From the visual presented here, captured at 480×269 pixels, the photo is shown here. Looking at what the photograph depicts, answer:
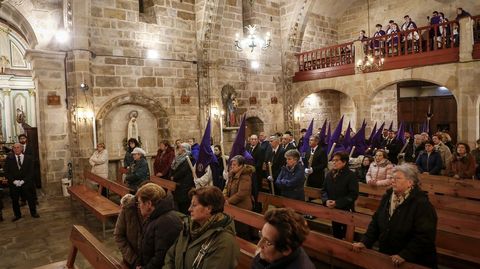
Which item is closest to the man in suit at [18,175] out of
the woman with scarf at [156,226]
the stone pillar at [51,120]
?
the stone pillar at [51,120]

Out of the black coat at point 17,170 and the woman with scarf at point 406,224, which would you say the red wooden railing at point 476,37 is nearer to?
the woman with scarf at point 406,224

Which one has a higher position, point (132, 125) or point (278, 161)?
point (132, 125)

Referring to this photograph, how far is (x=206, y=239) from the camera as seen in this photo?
2.39m

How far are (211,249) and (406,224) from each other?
155cm

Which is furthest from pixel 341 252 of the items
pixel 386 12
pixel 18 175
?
pixel 386 12

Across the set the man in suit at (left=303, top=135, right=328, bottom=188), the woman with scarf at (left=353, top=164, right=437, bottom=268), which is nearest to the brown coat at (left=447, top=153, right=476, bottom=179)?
the man in suit at (left=303, top=135, right=328, bottom=188)

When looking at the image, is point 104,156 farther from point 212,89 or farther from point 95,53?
point 212,89

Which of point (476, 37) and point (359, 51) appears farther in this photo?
point (359, 51)

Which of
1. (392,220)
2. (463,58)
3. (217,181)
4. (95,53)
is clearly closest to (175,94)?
(95,53)

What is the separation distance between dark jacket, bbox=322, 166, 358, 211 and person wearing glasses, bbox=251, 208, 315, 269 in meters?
2.48

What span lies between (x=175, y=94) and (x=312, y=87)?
5.60m

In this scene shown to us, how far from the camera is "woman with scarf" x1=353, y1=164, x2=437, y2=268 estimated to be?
8.75 feet

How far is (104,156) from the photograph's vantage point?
8.02 metres

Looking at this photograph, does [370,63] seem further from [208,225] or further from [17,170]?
[208,225]
